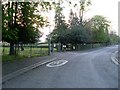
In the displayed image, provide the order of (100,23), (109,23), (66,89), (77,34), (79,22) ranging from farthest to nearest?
(109,23) → (100,23) → (79,22) → (77,34) → (66,89)

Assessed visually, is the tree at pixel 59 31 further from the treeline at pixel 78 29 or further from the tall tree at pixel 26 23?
the tall tree at pixel 26 23

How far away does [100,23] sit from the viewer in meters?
102

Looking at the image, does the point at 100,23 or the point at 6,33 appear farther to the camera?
the point at 100,23

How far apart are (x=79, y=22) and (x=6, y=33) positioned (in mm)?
67849

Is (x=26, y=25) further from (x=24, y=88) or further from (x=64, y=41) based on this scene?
(x=64, y=41)

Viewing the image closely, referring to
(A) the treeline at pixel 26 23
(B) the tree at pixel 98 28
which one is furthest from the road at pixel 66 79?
(B) the tree at pixel 98 28

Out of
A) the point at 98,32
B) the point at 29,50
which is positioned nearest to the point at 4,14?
the point at 29,50

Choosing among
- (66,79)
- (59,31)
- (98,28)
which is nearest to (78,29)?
(59,31)

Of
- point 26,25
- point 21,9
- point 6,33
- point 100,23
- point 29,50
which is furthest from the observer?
point 100,23

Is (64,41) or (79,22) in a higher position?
(79,22)

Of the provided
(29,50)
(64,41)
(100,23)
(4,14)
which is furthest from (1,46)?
(100,23)

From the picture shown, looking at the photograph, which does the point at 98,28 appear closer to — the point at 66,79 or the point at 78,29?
the point at 78,29

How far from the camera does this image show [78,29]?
67125 mm

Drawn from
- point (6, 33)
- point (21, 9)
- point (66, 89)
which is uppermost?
point (21, 9)
